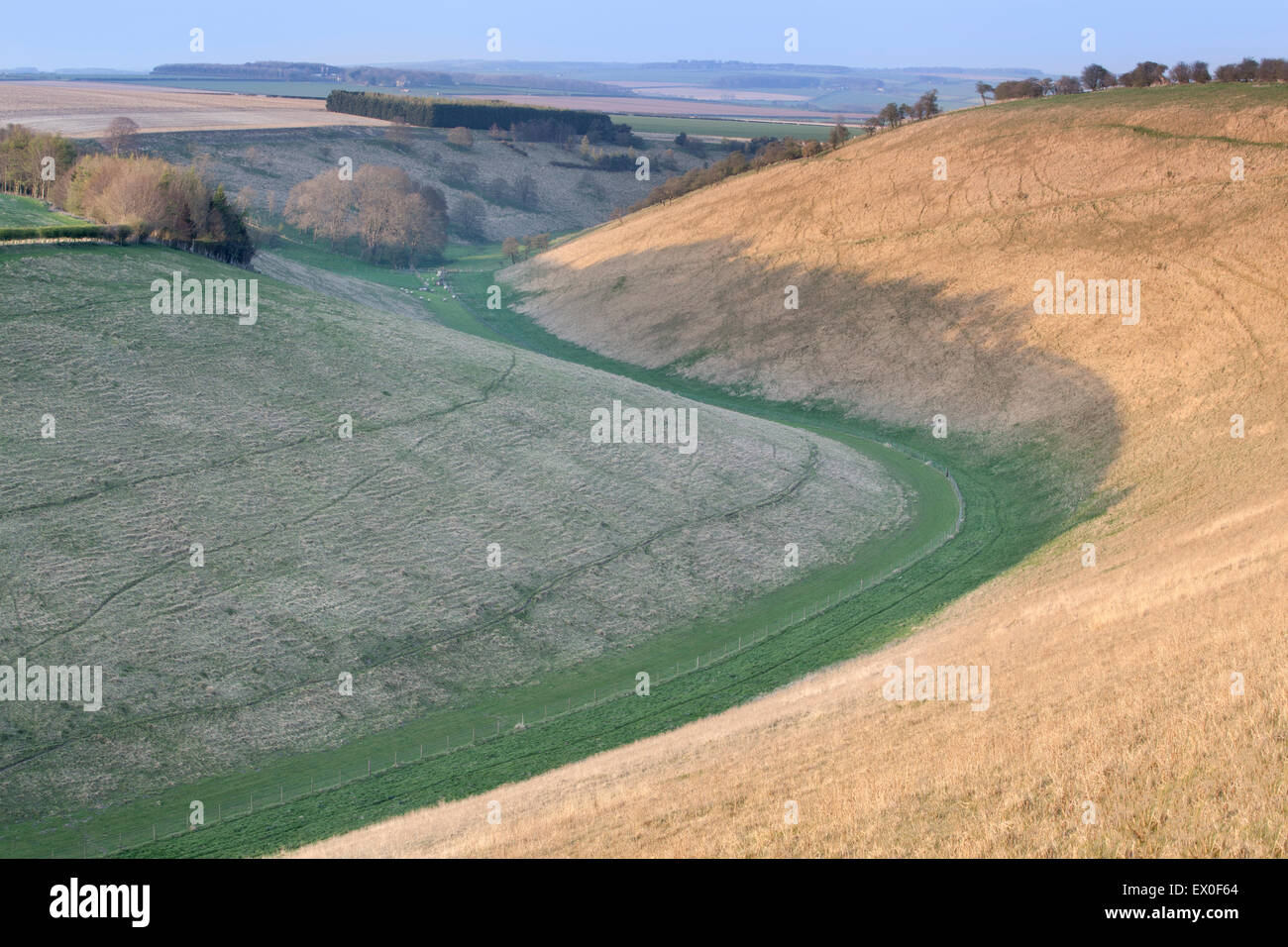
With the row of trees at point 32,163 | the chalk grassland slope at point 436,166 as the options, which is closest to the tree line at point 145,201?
the row of trees at point 32,163

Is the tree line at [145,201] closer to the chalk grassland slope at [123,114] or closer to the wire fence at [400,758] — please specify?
the wire fence at [400,758]

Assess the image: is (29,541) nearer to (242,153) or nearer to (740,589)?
(740,589)

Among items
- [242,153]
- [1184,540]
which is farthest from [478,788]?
[242,153]

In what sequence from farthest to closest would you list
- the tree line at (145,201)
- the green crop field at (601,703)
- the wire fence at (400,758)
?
the tree line at (145,201), the green crop field at (601,703), the wire fence at (400,758)

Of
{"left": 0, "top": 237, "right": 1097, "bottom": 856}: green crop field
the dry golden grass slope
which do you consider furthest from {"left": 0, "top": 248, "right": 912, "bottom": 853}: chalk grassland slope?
the dry golden grass slope

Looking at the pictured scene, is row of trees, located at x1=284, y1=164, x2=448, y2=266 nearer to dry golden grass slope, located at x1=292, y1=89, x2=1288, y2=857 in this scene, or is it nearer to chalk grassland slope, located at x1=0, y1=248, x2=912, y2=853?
dry golden grass slope, located at x1=292, y1=89, x2=1288, y2=857

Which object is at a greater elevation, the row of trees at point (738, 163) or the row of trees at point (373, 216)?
the row of trees at point (738, 163)

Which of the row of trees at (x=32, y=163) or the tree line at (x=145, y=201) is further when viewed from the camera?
the row of trees at (x=32, y=163)
